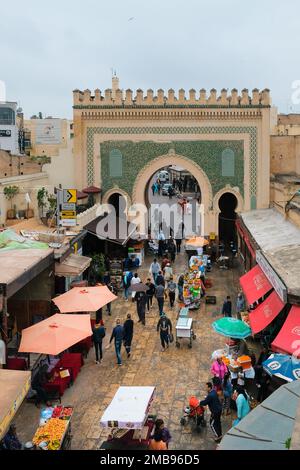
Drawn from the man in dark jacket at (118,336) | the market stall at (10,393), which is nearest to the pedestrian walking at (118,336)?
the man in dark jacket at (118,336)

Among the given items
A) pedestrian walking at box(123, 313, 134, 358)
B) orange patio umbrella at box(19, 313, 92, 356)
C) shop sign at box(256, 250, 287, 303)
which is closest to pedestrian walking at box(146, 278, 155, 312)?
pedestrian walking at box(123, 313, 134, 358)

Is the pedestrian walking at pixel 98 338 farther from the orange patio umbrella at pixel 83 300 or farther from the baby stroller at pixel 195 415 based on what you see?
the baby stroller at pixel 195 415

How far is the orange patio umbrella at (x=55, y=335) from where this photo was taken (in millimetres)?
10016

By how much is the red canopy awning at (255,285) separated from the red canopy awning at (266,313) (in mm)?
802

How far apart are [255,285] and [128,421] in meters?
6.15

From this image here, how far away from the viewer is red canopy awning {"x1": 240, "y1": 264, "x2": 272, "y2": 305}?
12055 mm

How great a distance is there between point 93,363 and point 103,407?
2.28m

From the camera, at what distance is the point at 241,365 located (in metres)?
10.2

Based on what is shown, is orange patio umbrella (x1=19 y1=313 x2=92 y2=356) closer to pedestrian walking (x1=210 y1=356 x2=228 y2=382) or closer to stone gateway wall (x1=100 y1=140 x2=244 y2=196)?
pedestrian walking (x1=210 y1=356 x2=228 y2=382)

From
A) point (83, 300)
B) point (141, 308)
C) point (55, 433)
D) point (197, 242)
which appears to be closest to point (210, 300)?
point (141, 308)

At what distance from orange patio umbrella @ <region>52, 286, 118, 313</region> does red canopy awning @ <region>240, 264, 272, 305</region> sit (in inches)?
135
